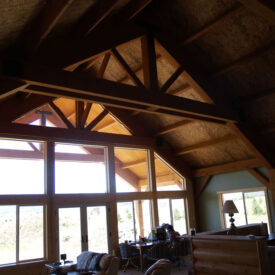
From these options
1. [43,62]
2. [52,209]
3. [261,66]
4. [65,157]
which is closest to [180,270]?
[52,209]

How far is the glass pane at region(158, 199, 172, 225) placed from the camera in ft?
37.8

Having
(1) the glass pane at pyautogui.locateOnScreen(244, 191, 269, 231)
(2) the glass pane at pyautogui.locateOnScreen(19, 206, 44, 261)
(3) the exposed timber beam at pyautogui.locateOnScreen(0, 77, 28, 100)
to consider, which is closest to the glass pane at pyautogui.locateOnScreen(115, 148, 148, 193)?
(2) the glass pane at pyautogui.locateOnScreen(19, 206, 44, 261)

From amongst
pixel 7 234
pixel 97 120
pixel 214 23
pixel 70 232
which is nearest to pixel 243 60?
pixel 214 23

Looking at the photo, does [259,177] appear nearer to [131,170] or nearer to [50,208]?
[131,170]

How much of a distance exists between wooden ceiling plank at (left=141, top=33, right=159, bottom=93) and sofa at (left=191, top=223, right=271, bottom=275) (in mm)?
3347

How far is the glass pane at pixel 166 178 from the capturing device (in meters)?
11.9

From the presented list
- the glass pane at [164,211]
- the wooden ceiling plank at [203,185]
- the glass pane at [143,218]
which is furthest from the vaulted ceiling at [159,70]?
the glass pane at [143,218]

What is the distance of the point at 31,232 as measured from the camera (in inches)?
347

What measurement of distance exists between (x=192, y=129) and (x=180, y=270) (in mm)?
4599

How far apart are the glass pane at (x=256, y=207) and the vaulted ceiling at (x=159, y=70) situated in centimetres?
100

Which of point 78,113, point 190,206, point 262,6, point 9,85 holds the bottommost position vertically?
point 190,206

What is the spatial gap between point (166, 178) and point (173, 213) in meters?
1.27

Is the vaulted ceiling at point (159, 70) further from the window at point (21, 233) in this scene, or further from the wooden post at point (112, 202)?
the window at point (21, 233)

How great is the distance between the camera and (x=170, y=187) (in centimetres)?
1220
